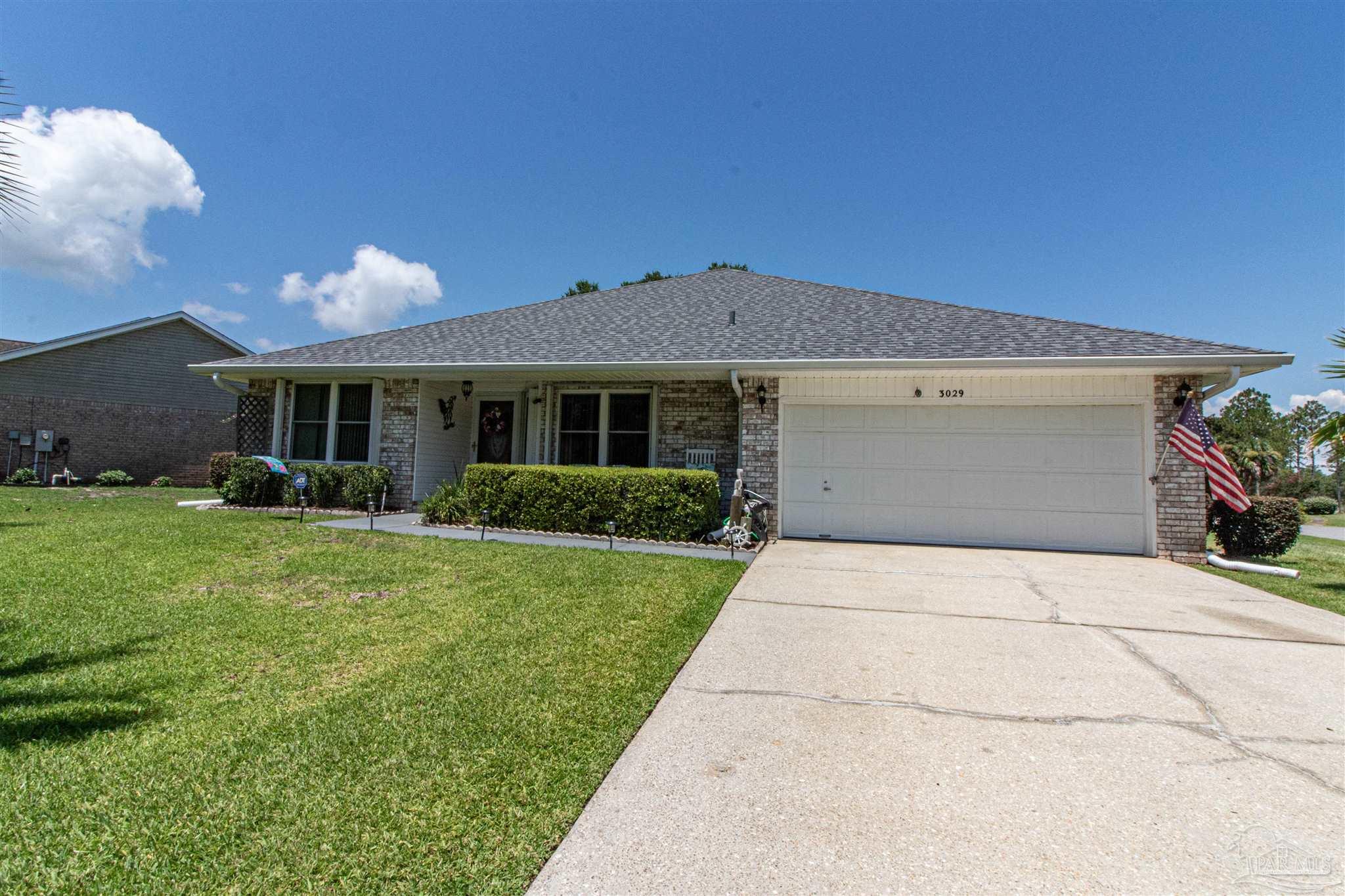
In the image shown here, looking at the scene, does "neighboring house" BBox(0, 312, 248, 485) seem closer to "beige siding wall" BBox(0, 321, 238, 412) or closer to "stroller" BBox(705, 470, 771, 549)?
"beige siding wall" BBox(0, 321, 238, 412)

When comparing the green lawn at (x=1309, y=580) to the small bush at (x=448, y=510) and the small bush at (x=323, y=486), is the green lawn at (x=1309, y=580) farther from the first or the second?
the small bush at (x=323, y=486)

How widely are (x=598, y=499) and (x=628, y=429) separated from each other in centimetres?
224

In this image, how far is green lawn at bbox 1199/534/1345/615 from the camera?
6090 millimetres

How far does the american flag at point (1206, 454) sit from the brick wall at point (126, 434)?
80.0 feet

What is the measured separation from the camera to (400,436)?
10828mm

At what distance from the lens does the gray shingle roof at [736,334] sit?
8.49 m

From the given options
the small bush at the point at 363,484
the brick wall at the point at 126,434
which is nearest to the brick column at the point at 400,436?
the small bush at the point at 363,484

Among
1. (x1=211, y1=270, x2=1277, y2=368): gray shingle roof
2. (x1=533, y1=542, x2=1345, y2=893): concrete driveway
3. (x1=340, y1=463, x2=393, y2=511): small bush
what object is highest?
(x1=211, y1=270, x2=1277, y2=368): gray shingle roof

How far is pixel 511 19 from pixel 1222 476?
39.3 ft

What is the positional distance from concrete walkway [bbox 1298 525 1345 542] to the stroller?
47.7ft

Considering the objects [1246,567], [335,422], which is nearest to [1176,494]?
[1246,567]

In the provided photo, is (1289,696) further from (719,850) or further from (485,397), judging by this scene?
(485,397)

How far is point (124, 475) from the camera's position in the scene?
1711 cm

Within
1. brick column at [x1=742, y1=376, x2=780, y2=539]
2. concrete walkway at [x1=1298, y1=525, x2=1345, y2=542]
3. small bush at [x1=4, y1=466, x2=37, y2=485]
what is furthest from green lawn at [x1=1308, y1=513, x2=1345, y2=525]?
small bush at [x1=4, y1=466, x2=37, y2=485]
